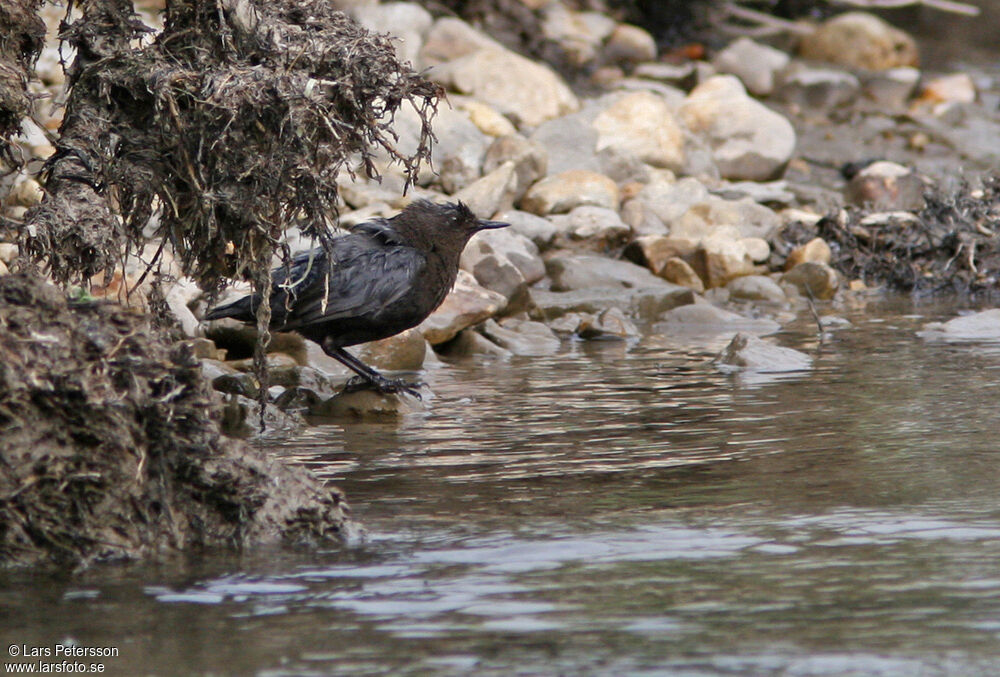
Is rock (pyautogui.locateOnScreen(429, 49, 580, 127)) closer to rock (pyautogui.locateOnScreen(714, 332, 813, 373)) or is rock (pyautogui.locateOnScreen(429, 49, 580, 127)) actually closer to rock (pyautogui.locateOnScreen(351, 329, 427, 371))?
rock (pyautogui.locateOnScreen(351, 329, 427, 371))

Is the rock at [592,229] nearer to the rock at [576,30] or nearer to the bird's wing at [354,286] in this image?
the bird's wing at [354,286]

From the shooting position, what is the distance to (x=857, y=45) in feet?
69.4

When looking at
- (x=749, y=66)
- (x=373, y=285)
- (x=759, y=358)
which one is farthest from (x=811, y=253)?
(x=749, y=66)

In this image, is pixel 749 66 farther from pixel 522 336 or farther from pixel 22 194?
pixel 22 194

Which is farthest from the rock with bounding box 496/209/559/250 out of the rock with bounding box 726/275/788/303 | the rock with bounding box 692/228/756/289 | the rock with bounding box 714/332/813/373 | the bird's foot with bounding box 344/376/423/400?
the bird's foot with bounding box 344/376/423/400

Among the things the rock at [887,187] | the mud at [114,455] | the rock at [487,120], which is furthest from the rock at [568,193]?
the mud at [114,455]

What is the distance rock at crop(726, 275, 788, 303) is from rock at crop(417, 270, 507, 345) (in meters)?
3.27

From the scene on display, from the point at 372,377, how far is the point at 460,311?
82.0 inches

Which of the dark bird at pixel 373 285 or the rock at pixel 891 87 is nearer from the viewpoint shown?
the dark bird at pixel 373 285

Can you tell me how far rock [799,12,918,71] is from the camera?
2109 centimetres

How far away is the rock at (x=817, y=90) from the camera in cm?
1964

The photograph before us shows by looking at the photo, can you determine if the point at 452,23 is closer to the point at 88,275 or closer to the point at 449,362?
the point at 449,362

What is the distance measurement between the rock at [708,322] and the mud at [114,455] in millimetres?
6207

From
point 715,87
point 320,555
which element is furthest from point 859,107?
point 320,555
